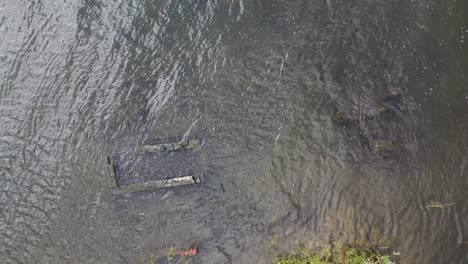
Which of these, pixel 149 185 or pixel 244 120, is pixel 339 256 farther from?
pixel 149 185

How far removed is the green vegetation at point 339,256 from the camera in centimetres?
415

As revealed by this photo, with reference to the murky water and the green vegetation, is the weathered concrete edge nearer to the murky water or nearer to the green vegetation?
the murky water

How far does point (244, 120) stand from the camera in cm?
432

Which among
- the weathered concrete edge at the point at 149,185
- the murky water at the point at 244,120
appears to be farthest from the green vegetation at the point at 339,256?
the weathered concrete edge at the point at 149,185

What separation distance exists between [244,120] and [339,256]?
158 centimetres

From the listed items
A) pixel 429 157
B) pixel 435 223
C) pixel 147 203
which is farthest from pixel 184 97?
pixel 435 223

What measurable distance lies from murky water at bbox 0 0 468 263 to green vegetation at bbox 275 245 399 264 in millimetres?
103

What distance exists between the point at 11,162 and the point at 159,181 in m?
1.44

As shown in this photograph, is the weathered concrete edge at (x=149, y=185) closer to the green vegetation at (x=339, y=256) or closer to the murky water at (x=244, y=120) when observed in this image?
the murky water at (x=244, y=120)

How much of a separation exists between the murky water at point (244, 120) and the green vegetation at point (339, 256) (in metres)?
0.10

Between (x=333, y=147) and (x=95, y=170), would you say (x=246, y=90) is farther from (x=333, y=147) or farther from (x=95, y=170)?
(x=95, y=170)

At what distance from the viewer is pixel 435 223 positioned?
4.25m

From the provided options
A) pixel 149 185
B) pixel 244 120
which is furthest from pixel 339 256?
pixel 149 185

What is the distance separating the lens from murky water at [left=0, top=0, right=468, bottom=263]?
13.8 ft
